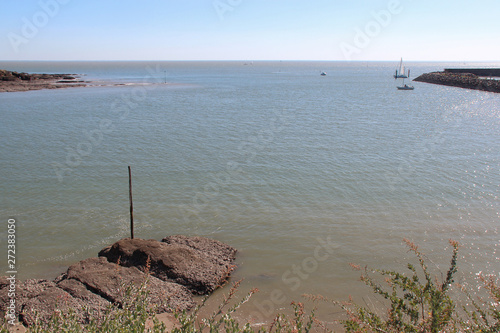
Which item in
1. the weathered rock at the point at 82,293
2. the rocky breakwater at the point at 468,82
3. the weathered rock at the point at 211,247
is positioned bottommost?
the weathered rock at the point at 211,247

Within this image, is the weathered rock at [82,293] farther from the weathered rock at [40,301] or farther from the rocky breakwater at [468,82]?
the rocky breakwater at [468,82]

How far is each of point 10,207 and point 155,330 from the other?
1421 cm

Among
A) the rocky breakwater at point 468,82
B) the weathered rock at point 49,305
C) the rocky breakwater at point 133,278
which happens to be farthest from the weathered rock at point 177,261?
the rocky breakwater at point 468,82

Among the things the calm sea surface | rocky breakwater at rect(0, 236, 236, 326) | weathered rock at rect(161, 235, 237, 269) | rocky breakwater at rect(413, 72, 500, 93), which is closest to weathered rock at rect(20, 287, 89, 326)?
rocky breakwater at rect(0, 236, 236, 326)

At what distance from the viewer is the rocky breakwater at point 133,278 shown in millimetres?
9375

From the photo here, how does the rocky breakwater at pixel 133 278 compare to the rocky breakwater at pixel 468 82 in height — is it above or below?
below

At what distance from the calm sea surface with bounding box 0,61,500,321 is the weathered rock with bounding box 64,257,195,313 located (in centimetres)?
192

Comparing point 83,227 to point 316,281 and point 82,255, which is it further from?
point 316,281

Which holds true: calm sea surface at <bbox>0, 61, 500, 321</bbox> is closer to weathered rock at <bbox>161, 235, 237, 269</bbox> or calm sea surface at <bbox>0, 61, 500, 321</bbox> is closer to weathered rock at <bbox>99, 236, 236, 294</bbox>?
weathered rock at <bbox>161, 235, 237, 269</bbox>

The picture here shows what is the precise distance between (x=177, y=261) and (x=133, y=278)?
1422 mm

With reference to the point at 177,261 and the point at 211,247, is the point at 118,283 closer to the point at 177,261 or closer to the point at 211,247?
the point at 177,261

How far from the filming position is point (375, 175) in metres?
21.4

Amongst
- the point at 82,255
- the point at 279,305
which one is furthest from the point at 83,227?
the point at 279,305

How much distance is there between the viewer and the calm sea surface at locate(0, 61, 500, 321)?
13.2 meters
